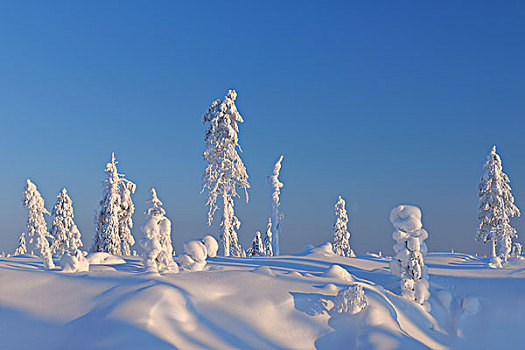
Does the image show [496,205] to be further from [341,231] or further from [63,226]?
[63,226]

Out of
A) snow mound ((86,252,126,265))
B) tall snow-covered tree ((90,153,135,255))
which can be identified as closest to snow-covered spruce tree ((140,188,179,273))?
snow mound ((86,252,126,265))

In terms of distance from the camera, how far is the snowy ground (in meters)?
10.5

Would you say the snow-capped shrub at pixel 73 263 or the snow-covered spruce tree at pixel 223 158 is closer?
the snow-capped shrub at pixel 73 263

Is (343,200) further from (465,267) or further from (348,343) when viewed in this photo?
(348,343)

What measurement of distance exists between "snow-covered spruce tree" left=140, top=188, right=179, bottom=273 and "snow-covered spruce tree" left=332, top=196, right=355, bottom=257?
102ft

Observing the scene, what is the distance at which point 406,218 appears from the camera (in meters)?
15.6

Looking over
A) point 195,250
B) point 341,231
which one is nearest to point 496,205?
point 341,231

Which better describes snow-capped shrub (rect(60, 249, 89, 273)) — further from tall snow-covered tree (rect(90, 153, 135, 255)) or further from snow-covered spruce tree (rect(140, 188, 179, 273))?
tall snow-covered tree (rect(90, 153, 135, 255))

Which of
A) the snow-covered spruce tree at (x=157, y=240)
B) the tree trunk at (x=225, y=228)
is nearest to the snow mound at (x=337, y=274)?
the snow-covered spruce tree at (x=157, y=240)

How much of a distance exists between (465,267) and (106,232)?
935 inches

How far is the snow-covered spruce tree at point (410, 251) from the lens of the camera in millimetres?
15367

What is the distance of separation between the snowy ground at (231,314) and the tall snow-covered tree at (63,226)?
22.9 meters

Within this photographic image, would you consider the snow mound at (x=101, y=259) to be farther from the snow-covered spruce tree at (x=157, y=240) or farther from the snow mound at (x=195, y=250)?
the snow mound at (x=195, y=250)

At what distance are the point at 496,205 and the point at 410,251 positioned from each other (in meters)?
22.8
